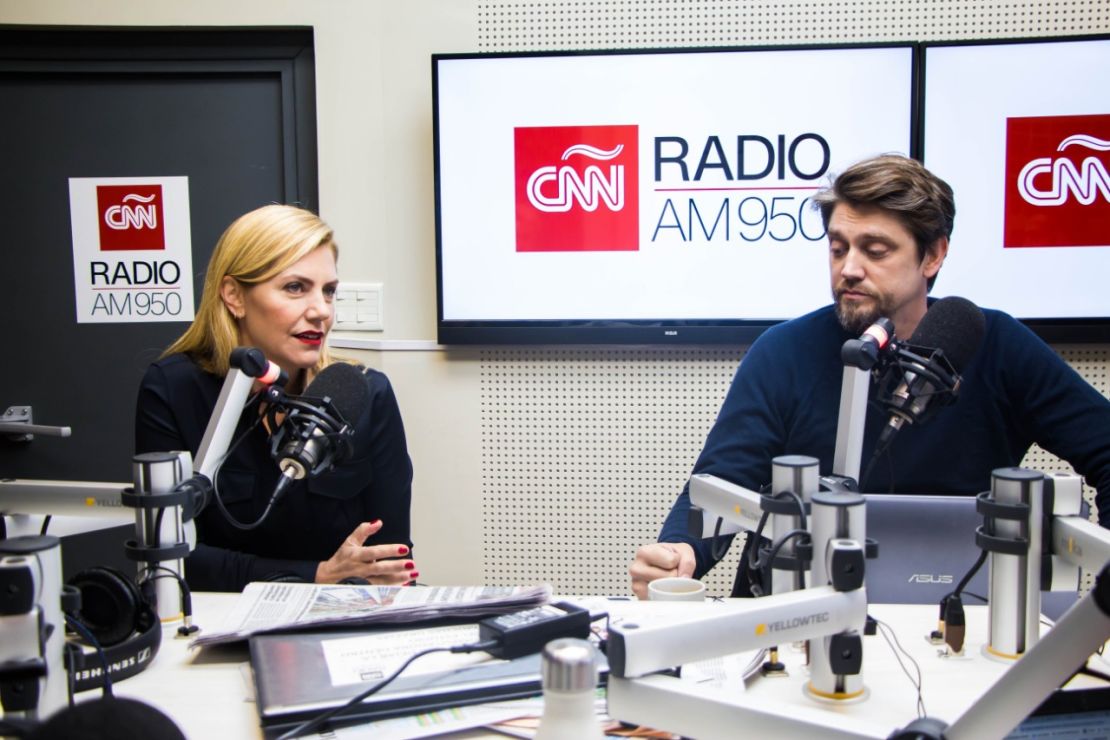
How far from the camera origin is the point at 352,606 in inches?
54.5

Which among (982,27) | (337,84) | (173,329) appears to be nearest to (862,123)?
(982,27)

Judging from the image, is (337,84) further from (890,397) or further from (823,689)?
(823,689)

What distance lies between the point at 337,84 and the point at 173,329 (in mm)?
1019

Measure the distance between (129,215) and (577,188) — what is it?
155 cm

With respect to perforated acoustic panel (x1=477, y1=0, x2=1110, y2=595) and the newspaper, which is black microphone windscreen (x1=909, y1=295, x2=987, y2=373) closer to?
the newspaper

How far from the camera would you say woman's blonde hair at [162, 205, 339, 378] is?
6.97 feet

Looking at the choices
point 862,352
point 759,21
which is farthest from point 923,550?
point 759,21

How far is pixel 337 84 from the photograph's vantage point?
3025 millimetres

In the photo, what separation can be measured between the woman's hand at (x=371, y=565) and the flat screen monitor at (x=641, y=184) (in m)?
1.28

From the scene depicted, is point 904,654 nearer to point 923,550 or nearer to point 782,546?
point 923,550

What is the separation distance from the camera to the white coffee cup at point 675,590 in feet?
4.57

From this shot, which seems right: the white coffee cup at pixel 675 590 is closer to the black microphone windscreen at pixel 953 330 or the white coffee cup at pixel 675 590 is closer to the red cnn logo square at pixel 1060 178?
the black microphone windscreen at pixel 953 330

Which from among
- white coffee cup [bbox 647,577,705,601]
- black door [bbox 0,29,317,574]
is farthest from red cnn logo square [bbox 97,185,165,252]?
white coffee cup [bbox 647,577,705,601]

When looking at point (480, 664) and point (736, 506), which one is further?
point (736, 506)
